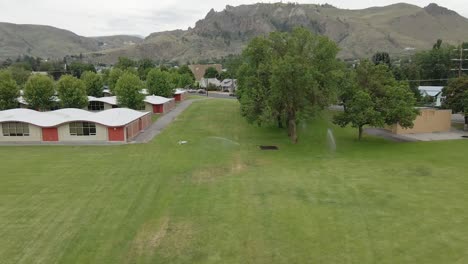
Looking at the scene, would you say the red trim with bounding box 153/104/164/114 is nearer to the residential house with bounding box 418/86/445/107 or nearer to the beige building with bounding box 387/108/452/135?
the beige building with bounding box 387/108/452/135

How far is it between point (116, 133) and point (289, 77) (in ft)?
61.7

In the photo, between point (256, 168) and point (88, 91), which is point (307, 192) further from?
point (88, 91)

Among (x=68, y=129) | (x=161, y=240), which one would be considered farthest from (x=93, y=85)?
(x=161, y=240)

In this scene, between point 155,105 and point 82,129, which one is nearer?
point 82,129

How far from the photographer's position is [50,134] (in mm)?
38156

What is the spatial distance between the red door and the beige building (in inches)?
1498

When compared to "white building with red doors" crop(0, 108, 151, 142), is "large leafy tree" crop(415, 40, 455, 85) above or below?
above

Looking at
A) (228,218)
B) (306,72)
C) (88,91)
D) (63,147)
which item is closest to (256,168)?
(228,218)

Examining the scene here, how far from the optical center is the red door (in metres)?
38.1

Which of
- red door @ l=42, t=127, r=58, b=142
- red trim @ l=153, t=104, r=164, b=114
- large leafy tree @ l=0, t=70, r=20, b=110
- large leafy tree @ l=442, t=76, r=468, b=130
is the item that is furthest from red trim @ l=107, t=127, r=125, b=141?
large leafy tree @ l=442, t=76, r=468, b=130

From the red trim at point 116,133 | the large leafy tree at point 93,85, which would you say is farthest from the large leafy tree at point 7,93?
the red trim at point 116,133

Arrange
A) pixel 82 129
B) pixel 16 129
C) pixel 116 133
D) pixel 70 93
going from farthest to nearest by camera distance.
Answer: pixel 70 93, pixel 16 129, pixel 82 129, pixel 116 133

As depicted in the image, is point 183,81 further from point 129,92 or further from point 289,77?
point 289,77

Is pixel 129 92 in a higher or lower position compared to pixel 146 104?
higher
